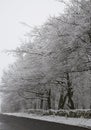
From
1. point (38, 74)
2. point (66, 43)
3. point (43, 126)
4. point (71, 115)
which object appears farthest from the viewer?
point (38, 74)

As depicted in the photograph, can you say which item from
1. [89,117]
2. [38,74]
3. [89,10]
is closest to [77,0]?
[89,10]

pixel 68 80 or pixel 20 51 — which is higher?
pixel 20 51

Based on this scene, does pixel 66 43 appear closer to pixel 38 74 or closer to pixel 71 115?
pixel 71 115

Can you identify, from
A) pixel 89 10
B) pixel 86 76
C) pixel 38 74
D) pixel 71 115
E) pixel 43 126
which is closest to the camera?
pixel 89 10

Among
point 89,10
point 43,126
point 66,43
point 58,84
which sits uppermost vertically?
point 89,10

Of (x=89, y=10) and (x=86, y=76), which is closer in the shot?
(x=89, y=10)

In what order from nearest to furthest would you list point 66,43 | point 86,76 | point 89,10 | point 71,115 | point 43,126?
point 89,10
point 66,43
point 43,126
point 71,115
point 86,76

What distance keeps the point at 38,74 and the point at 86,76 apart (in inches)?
205

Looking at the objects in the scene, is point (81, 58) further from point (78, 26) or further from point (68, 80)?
point (68, 80)

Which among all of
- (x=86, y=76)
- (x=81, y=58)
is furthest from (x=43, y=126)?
(x=86, y=76)

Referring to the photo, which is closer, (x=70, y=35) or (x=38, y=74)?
(x=70, y=35)

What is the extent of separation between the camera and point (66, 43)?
1438cm

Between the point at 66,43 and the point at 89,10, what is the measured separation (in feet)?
7.00

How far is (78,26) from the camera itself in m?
A: 13.3
